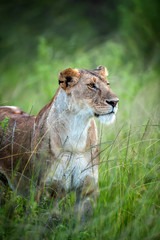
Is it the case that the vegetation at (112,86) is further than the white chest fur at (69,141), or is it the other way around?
the white chest fur at (69,141)

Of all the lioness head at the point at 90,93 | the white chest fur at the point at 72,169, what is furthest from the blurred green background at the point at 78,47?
the white chest fur at the point at 72,169

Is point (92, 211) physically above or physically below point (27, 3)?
below

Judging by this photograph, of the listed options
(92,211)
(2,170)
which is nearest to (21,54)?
(2,170)

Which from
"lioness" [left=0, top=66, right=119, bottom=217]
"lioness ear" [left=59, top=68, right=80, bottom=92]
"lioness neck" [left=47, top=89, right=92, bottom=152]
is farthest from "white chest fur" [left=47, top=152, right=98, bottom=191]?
"lioness ear" [left=59, top=68, right=80, bottom=92]

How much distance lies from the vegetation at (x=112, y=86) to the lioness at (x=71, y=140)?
16 cm

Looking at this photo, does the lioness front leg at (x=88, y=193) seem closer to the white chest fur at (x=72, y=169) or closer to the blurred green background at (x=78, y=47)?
the white chest fur at (x=72, y=169)

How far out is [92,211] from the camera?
3439 mm

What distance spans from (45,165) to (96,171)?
52 centimetres

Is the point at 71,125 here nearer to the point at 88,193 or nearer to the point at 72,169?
the point at 72,169

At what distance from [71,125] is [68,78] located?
504 mm

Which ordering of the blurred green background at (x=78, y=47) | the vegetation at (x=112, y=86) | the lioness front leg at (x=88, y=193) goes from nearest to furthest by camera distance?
the vegetation at (x=112, y=86), the lioness front leg at (x=88, y=193), the blurred green background at (x=78, y=47)

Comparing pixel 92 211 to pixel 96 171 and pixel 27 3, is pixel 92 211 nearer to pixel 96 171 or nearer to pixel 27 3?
pixel 96 171

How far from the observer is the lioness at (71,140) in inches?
139

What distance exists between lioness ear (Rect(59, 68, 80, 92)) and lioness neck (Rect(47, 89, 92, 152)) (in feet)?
0.34
